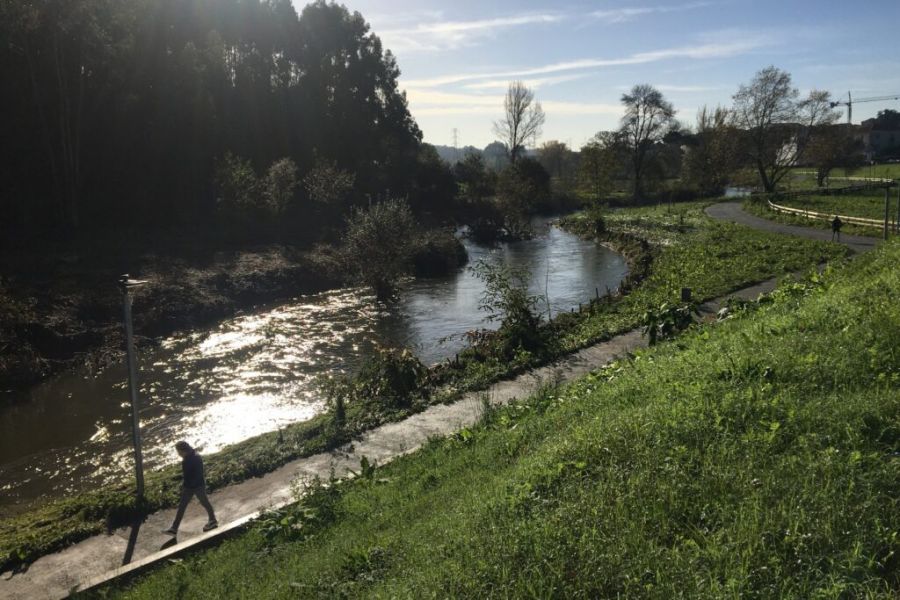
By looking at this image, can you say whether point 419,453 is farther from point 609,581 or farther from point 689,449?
point 609,581

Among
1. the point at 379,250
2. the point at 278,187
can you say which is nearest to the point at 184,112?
the point at 278,187

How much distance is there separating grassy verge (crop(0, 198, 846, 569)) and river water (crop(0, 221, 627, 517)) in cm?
189

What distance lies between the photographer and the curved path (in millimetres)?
31109

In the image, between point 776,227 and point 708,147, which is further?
point 708,147

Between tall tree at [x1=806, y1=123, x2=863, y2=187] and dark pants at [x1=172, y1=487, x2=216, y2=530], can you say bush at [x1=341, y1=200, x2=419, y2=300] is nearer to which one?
dark pants at [x1=172, y1=487, x2=216, y2=530]

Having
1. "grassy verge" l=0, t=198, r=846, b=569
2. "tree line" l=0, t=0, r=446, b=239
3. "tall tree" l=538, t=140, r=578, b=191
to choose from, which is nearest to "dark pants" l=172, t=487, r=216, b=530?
"grassy verge" l=0, t=198, r=846, b=569

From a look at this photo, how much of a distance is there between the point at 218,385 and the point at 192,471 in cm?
894

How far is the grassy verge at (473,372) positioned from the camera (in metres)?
10.9

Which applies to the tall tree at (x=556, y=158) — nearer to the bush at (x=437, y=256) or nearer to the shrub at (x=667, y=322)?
the bush at (x=437, y=256)

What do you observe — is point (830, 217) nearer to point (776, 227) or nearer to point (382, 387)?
point (776, 227)

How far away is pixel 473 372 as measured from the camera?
16891 millimetres

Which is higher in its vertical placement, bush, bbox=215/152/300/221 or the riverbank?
bush, bbox=215/152/300/221

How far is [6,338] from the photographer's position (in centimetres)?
2066

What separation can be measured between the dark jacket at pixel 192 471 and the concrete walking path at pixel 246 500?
75 centimetres
